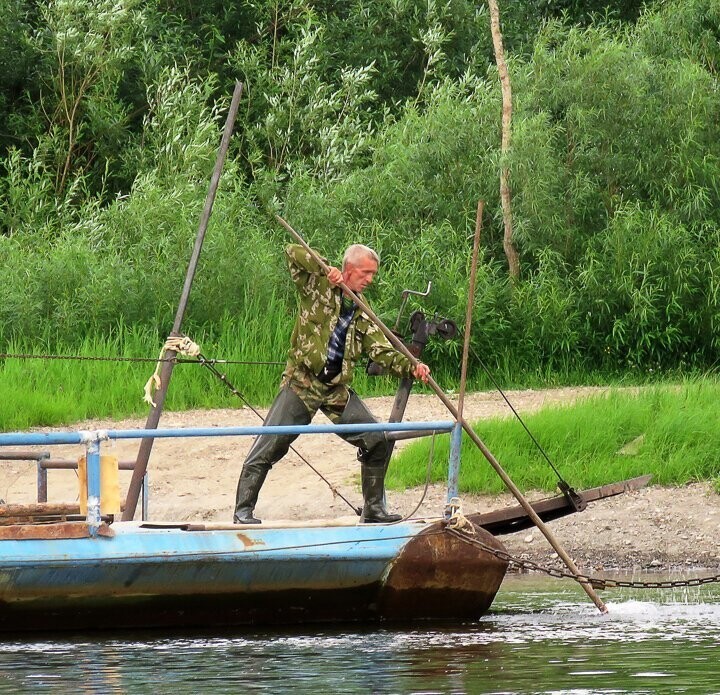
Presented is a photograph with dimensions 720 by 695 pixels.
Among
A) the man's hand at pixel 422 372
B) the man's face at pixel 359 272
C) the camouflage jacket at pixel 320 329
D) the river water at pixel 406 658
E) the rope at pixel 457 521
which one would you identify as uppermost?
the man's face at pixel 359 272

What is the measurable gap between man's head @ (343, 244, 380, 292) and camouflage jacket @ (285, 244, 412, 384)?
0.44ft

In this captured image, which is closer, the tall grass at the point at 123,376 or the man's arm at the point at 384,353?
the man's arm at the point at 384,353

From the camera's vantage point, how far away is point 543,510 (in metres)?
10.5

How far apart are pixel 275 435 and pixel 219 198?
11217 mm

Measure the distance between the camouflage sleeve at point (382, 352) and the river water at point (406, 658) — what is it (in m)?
1.45

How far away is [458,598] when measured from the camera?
31.4 feet

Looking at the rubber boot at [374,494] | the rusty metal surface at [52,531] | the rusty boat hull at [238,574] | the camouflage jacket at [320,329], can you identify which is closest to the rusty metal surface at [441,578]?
the rusty boat hull at [238,574]

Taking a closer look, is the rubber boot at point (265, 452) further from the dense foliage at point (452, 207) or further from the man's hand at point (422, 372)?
the dense foliage at point (452, 207)

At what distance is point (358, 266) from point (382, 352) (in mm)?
528

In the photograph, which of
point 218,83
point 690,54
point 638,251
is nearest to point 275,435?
point 638,251

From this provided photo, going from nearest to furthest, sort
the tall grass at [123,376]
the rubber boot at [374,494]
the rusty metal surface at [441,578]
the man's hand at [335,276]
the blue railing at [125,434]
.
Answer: the blue railing at [125,434], the man's hand at [335,276], the rusty metal surface at [441,578], the rubber boot at [374,494], the tall grass at [123,376]

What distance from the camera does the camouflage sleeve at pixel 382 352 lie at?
9539mm

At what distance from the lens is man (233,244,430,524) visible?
956 centimetres

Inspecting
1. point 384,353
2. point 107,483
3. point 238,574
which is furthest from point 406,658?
point 384,353
